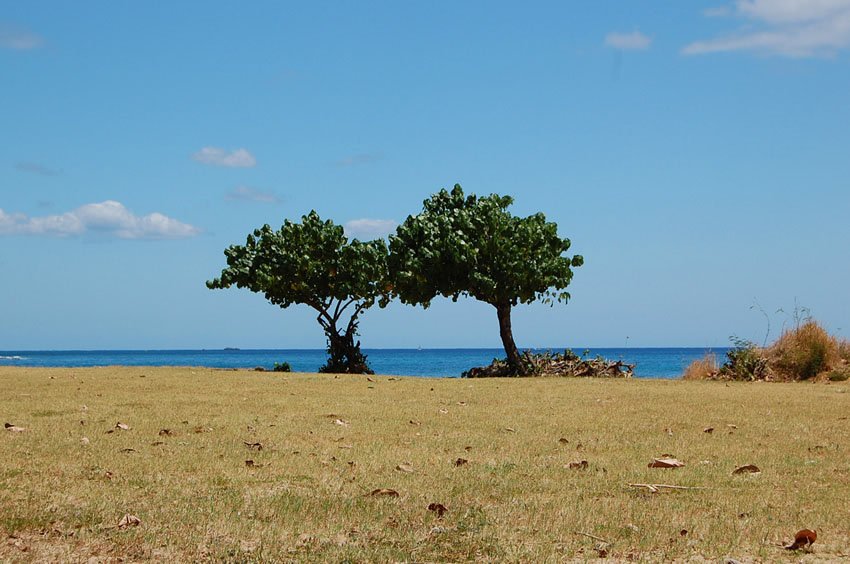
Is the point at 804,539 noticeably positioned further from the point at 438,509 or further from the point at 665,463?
the point at 665,463

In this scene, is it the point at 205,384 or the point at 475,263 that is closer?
the point at 205,384

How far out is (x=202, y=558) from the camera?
528cm

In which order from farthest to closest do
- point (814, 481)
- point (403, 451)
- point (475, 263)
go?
point (475, 263) → point (403, 451) → point (814, 481)

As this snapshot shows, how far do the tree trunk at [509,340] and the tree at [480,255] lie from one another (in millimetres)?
75

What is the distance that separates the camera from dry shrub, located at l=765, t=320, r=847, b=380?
27219 mm

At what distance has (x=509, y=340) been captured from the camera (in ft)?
105

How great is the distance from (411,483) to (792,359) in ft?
77.3

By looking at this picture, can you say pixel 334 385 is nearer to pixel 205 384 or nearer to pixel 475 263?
pixel 205 384

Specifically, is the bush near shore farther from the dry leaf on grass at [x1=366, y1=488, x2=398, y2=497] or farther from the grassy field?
the dry leaf on grass at [x1=366, y1=488, x2=398, y2=497]

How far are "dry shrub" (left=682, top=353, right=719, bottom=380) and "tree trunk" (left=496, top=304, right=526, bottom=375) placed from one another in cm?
602

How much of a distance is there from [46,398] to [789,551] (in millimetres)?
13291

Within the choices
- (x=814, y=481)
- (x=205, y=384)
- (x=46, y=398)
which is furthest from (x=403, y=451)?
(x=205, y=384)

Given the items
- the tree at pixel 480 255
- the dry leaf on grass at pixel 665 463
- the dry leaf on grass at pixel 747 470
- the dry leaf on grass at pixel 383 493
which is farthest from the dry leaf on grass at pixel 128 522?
the tree at pixel 480 255

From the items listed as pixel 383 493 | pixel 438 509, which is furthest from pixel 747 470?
pixel 383 493
